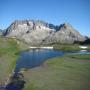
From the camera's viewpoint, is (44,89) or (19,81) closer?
(44,89)

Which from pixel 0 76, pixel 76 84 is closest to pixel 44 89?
pixel 76 84

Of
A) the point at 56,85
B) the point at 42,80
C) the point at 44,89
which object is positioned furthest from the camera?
the point at 42,80

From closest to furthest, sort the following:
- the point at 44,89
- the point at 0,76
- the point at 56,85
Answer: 1. the point at 44,89
2. the point at 56,85
3. the point at 0,76

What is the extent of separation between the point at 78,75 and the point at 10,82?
16377 mm

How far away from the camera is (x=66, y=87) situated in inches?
1868

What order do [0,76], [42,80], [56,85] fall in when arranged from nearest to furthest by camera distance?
[56,85] < [42,80] < [0,76]

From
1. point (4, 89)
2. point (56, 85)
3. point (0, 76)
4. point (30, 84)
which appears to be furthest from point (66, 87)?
point (0, 76)

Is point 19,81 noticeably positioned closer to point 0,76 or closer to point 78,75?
point 0,76

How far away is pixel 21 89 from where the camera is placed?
4803cm

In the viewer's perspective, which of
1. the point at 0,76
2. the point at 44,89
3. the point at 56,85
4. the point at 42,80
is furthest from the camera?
the point at 0,76

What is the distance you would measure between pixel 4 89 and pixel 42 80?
1001cm

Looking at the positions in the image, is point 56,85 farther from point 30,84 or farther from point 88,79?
point 88,79

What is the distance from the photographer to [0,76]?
194ft

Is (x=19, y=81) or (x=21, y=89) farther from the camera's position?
(x=19, y=81)
